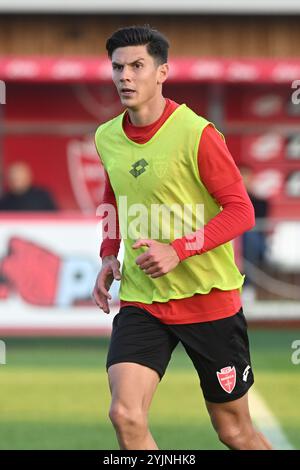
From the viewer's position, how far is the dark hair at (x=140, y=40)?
6.69 meters

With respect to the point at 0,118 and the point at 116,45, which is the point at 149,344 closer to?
the point at 116,45

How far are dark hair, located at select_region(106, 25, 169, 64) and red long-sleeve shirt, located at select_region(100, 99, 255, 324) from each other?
29 cm

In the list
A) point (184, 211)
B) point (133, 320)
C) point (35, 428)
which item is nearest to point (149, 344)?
point (133, 320)

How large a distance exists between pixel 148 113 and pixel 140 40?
37 centimetres

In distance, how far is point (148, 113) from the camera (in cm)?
674

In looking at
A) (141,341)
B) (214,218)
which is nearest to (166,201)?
(214,218)

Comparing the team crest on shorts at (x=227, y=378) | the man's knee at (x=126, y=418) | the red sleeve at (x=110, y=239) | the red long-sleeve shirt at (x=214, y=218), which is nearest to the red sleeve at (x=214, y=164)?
the red long-sleeve shirt at (x=214, y=218)

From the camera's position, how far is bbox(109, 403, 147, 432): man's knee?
628cm

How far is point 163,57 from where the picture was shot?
22.4ft

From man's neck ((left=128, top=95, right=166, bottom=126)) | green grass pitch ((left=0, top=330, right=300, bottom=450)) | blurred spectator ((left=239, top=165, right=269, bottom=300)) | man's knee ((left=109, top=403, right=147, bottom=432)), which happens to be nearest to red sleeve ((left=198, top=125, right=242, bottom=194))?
man's neck ((left=128, top=95, right=166, bottom=126))

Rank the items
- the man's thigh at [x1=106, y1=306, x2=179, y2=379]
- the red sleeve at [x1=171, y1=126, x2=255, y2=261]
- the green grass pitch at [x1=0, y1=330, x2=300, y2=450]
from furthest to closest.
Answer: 1. the green grass pitch at [x1=0, y1=330, x2=300, y2=450]
2. the man's thigh at [x1=106, y1=306, x2=179, y2=379]
3. the red sleeve at [x1=171, y1=126, x2=255, y2=261]

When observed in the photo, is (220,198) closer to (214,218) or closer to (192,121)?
(214,218)

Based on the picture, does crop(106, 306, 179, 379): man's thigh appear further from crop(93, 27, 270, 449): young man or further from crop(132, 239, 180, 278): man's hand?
crop(132, 239, 180, 278): man's hand

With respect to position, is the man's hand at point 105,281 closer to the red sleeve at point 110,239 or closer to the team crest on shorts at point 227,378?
the red sleeve at point 110,239
